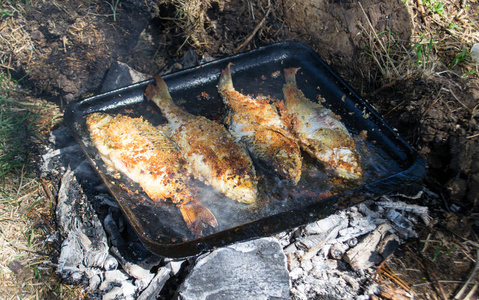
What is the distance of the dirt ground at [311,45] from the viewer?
3.01 meters

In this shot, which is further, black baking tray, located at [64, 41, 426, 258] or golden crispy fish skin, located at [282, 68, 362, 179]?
golden crispy fish skin, located at [282, 68, 362, 179]

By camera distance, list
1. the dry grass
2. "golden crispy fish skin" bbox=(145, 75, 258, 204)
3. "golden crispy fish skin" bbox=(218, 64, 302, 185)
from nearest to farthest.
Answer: "golden crispy fish skin" bbox=(145, 75, 258, 204) → "golden crispy fish skin" bbox=(218, 64, 302, 185) → the dry grass

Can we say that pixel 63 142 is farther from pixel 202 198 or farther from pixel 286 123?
pixel 286 123

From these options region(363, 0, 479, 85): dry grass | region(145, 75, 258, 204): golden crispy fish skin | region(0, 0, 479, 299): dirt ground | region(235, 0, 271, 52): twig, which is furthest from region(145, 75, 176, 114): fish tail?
region(363, 0, 479, 85): dry grass

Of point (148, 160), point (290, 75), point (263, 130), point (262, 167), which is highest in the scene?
point (290, 75)

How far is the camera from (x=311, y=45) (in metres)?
3.90

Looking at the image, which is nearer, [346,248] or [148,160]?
[346,248]

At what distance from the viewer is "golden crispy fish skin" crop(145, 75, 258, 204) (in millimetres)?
2346

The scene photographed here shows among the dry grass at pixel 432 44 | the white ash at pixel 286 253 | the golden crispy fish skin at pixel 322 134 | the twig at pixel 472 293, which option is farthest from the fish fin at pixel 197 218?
the dry grass at pixel 432 44

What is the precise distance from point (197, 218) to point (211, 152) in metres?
0.61

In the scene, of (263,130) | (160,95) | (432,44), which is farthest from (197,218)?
(432,44)

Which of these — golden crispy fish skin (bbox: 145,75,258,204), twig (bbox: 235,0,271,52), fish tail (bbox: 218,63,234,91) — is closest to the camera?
golden crispy fish skin (bbox: 145,75,258,204)

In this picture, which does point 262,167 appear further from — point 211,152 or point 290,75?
point 290,75

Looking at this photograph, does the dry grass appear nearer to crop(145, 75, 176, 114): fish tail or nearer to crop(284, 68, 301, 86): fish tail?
crop(284, 68, 301, 86): fish tail
